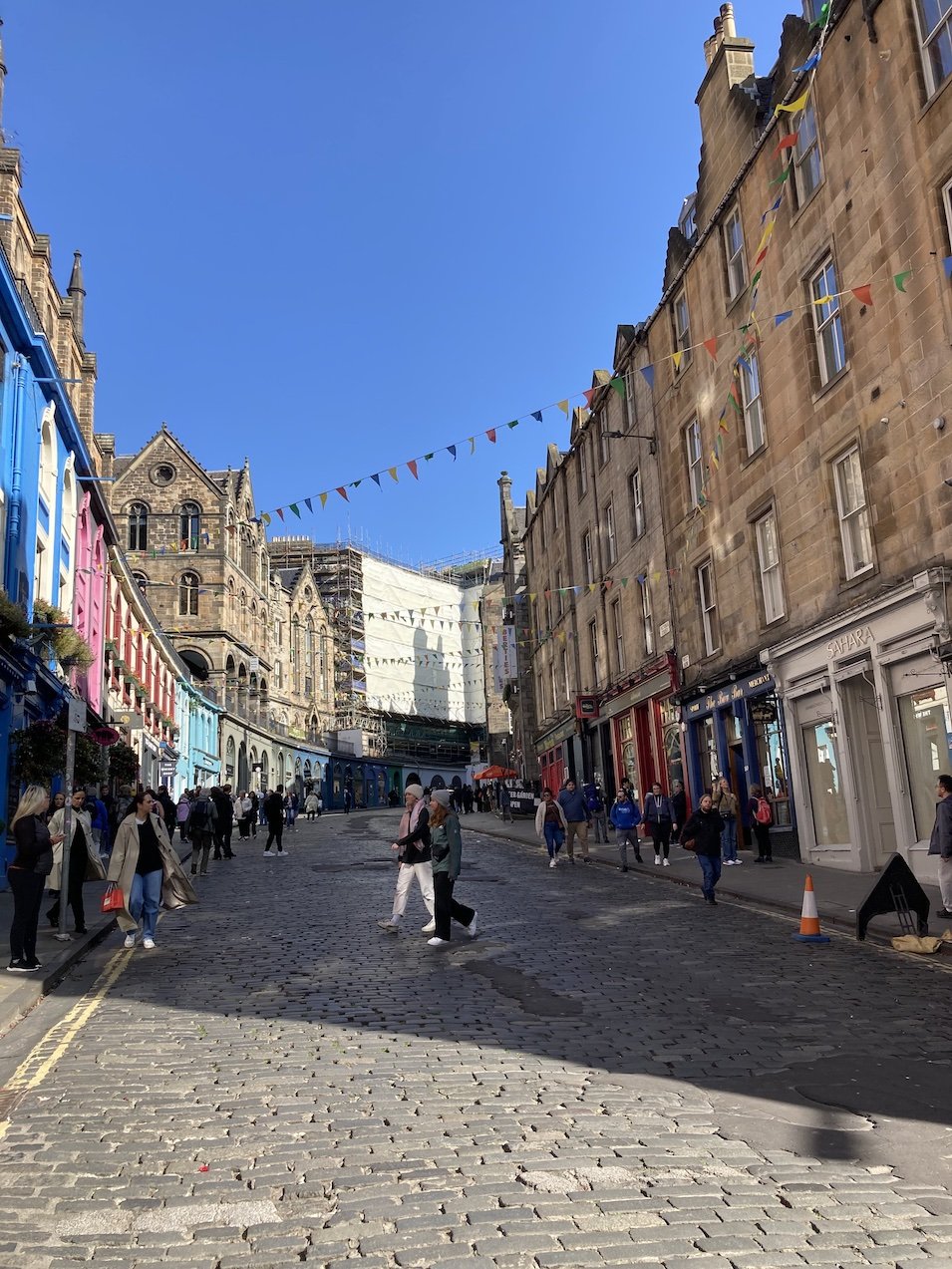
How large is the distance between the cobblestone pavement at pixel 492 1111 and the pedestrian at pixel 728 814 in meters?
8.49

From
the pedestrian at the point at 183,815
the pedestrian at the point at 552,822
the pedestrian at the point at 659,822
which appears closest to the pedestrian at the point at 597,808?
the pedestrian at the point at 552,822

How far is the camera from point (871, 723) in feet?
54.6

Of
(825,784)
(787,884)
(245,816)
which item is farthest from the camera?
(245,816)

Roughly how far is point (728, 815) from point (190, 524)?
49170mm

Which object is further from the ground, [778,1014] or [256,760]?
[256,760]

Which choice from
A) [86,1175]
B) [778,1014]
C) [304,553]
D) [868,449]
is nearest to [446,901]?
[778,1014]

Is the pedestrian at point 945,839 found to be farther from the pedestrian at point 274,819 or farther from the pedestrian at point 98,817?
the pedestrian at point 274,819

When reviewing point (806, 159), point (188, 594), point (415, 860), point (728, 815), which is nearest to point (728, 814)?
point (728, 815)

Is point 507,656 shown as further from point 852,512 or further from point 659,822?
point 852,512

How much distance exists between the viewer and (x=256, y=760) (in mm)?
64688

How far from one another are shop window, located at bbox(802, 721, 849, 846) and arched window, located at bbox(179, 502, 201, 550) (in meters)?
49.2

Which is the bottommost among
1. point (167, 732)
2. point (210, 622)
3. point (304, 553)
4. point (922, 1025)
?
point (922, 1025)

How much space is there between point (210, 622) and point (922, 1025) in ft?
186

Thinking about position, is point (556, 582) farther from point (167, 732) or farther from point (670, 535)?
point (167, 732)
